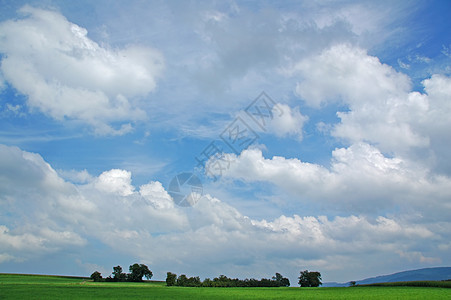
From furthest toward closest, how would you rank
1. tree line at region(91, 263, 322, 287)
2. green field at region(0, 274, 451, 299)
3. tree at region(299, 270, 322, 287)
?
tree at region(299, 270, 322, 287), tree line at region(91, 263, 322, 287), green field at region(0, 274, 451, 299)

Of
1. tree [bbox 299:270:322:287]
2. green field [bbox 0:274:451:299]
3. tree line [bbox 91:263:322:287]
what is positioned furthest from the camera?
tree [bbox 299:270:322:287]

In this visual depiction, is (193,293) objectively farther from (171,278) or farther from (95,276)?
(95,276)

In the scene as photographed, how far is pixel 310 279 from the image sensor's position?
150000 mm

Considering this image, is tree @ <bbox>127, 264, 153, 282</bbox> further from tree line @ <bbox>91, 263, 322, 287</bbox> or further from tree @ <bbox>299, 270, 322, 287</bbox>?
tree @ <bbox>299, 270, 322, 287</bbox>

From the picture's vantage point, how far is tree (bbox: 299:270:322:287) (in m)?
150

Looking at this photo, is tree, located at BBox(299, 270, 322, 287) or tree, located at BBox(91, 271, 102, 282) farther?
tree, located at BBox(299, 270, 322, 287)

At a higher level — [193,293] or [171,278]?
[171,278]

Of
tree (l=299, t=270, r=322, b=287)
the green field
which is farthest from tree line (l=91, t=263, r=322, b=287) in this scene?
the green field

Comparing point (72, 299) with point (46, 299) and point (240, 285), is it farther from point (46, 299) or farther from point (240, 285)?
point (240, 285)

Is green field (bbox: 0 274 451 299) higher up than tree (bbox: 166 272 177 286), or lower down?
lower down

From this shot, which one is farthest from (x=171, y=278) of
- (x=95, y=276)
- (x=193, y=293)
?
(x=193, y=293)

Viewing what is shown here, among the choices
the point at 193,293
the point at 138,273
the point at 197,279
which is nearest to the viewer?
the point at 193,293

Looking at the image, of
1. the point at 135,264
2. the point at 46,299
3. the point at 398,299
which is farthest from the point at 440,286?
the point at 135,264

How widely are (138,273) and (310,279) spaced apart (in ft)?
242
